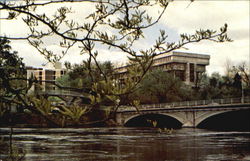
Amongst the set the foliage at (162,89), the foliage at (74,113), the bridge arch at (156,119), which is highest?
the foliage at (162,89)

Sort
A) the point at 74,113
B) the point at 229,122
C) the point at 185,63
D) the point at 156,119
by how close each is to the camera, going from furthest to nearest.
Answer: the point at 185,63 → the point at 156,119 → the point at 229,122 → the point at 74,113

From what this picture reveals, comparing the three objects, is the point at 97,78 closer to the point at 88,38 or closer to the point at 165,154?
the point at 88,38

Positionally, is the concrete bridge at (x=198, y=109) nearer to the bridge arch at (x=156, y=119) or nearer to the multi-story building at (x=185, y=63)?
the bridge arch at (x=156, y=119)

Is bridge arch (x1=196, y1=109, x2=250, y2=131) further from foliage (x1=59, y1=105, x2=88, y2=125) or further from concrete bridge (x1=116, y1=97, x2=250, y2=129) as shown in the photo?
foliage (x1=59, y1=105, x2=88, y2=125)

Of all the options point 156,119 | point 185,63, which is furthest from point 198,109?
point 185,63

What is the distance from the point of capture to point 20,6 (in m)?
2.93

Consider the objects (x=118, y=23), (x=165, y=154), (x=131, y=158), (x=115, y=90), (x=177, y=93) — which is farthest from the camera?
(x=177, y=93)

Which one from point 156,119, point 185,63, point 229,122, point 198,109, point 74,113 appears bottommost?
point 229,122

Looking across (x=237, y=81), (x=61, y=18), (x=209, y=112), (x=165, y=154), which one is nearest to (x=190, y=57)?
(x=237, y=81)

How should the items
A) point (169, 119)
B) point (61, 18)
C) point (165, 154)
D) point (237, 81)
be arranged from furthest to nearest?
point (237, 81)
point (169, 119)
point (165, 154)
point (61, 18)

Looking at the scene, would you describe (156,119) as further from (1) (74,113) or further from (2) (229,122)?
(1) (74,113)

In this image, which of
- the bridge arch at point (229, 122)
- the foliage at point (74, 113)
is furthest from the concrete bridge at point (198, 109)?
the foliage at point (74, 113)

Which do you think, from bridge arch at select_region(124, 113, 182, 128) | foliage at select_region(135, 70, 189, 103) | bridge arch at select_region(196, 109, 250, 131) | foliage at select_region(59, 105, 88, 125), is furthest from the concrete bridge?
foliage at select_region(59, 105, 88, 125)

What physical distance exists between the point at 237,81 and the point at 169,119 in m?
19.6
